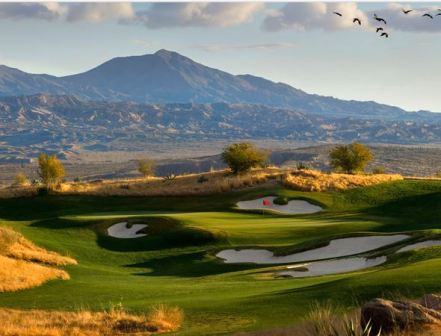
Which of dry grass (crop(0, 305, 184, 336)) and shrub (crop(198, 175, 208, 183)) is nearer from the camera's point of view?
dry grass (crop(0, 305, 184, 336))

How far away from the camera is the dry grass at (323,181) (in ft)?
220

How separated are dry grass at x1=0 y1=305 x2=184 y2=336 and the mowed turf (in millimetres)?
684

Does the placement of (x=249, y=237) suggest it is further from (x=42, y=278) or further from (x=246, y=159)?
(x=246, y=159)

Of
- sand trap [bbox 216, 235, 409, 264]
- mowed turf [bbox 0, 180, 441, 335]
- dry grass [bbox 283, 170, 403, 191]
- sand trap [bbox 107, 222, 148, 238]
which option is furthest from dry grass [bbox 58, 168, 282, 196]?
sand trap [bbox 216, 235, 409, 264]

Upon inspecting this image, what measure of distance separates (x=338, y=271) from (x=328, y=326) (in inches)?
699

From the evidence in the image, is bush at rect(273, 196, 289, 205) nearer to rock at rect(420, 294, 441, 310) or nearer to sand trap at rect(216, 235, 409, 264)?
sand trap at rect(216, 235, 409, 264)

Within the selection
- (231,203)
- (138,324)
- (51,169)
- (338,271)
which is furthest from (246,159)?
(138,324)

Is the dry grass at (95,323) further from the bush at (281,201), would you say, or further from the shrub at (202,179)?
the shrub at (202,179)

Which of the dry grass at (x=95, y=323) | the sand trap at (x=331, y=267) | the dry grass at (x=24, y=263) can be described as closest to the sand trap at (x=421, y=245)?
the sand trap at (x=331, y=267)

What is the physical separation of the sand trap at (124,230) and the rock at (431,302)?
31595mm

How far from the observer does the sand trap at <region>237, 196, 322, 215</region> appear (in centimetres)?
5966

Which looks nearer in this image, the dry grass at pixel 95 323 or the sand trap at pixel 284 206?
the dry grass at pixel 95 323

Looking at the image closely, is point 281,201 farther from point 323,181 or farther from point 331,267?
point 331,267

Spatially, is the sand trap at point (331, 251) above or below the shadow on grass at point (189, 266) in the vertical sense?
above
